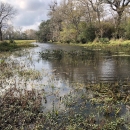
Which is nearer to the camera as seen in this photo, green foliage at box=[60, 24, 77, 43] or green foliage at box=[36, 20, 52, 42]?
green foliage at box=[60, 24, 77, 43]

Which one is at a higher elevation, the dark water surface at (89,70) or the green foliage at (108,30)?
the green foliage at (108,30)

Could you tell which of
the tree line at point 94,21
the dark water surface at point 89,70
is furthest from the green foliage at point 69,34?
the dark water surface at point 89,70

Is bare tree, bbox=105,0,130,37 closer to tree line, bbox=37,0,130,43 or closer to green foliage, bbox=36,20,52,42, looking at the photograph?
tree line, bbox=37,0,130,43

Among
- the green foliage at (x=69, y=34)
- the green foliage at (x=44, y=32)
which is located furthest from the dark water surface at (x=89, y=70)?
the green foliage at (x=44, y=32)

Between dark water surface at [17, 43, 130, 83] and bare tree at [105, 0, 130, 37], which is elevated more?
bare tree at [105, 0, 130, 37]

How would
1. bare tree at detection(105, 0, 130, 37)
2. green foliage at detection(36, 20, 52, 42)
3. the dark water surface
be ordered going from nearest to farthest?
the dark water surface < bare tree at detection(105, 0, 130, 37) < green foliage at detection(36, 20, 52, 42)

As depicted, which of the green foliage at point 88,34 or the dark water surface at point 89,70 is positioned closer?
the dark water surface at point 89,70

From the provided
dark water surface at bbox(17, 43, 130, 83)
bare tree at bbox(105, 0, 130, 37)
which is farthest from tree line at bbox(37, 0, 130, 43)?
dark water surface at bbox(17, 43, 130, 83)

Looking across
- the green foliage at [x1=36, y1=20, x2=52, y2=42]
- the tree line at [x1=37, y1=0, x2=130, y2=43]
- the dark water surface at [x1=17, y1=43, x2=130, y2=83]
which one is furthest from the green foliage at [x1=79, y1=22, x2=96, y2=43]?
the green foliage at [x1=36, y1=20, x2=52, y2=42]

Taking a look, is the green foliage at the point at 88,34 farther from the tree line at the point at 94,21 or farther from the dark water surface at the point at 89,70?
the dark water surface at the point at 89,70

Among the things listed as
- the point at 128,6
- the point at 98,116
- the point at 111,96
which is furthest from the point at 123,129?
the point at 128,6

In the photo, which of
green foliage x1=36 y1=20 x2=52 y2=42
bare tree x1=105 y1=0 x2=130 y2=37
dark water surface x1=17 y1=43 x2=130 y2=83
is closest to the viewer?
dark water surface x1=17 y1=43 x2=130 y2=83

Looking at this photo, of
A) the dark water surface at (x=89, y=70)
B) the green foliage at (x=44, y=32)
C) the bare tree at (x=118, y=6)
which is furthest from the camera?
the green foliage at (x=44, y=32)

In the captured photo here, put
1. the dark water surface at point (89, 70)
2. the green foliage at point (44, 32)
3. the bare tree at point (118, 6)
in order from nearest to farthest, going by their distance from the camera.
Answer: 1. the dark water surface at point (89, 70)
2. the bare tree at point (118, 6)
3. the green foliage at point (44, 32)
